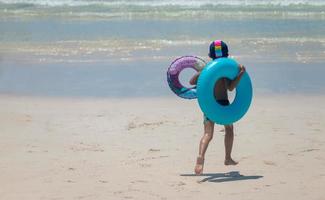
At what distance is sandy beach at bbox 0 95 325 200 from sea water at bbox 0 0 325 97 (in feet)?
4.75

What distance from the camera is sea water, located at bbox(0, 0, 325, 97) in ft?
39.0

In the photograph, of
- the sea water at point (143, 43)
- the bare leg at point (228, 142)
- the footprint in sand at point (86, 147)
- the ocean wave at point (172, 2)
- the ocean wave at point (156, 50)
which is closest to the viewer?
the bare leg at point (228, 142)

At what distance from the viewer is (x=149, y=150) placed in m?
7.12

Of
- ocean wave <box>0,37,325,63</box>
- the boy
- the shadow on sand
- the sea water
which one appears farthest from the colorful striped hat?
ocean wave <box>0,37,325,63</box>

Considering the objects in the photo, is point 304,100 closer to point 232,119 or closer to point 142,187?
point 232,119

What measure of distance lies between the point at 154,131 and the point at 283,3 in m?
24.8

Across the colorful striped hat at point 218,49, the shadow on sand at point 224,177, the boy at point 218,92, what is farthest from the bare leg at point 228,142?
the colorful striped hat at point 218,49

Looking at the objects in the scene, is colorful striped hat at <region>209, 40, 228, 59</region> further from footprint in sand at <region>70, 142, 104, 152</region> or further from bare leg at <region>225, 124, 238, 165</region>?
footprint in sand at <region>70, 142, 104, 152</region>

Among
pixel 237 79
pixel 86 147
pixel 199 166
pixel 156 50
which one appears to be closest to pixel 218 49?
pixel 237 79

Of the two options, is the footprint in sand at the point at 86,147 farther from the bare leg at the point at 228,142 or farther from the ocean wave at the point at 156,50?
the ocean wave at the point at 156,50

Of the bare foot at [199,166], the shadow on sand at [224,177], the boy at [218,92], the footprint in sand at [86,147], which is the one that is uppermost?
the boy at [218,92]

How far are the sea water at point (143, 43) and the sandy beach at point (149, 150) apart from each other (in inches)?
57.0

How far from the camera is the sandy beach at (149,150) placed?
18.2 ft

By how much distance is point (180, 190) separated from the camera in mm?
5551
